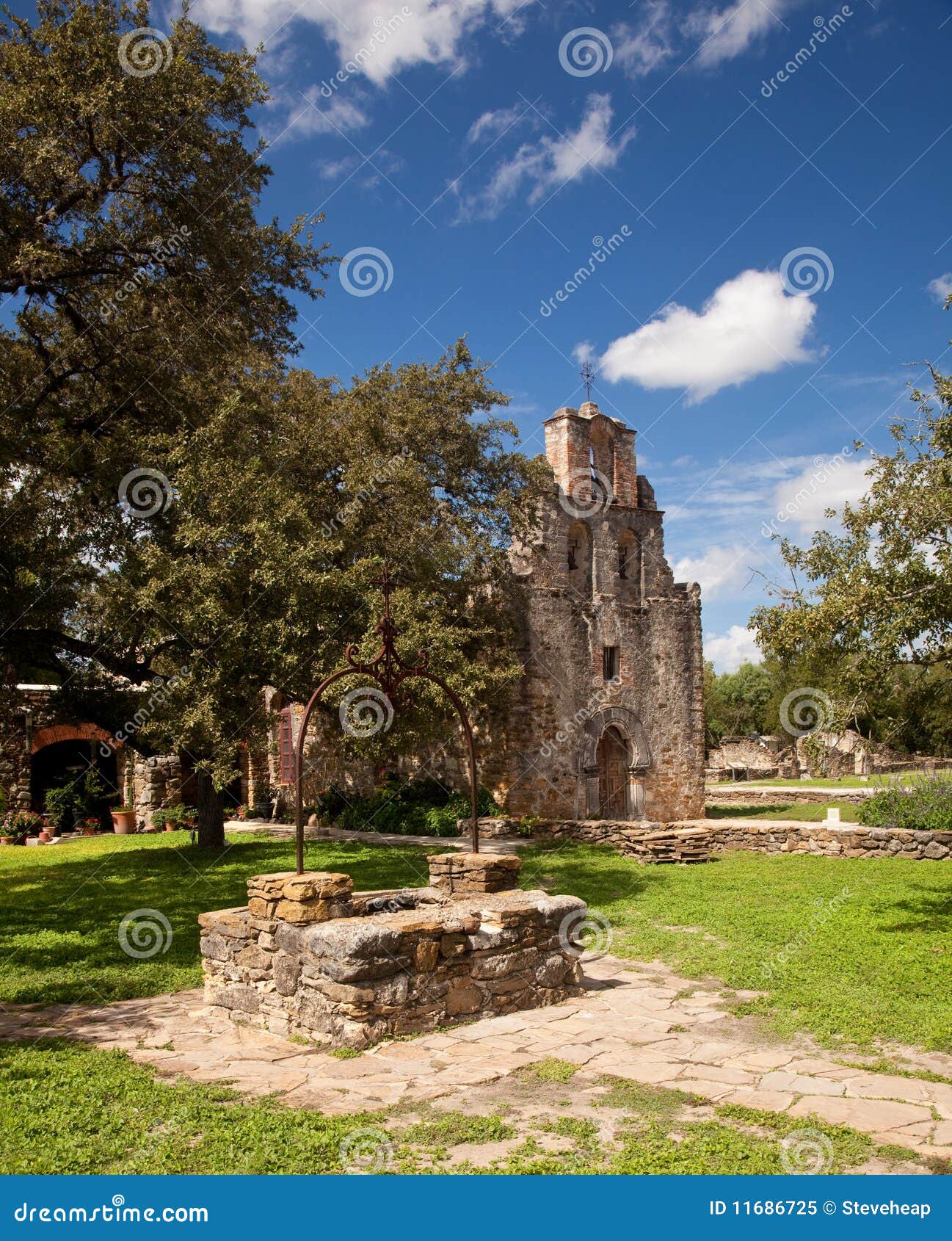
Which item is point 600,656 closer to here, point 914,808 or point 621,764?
point 621,764

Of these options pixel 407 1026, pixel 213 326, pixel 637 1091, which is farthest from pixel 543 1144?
pixel 213 326

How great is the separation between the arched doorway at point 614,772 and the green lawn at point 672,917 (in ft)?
19.3

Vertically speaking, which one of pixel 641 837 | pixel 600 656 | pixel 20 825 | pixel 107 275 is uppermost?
pixel 107 275

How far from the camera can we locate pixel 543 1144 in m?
4.69

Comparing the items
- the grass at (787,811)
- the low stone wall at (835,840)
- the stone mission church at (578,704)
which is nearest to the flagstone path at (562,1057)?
the low stone wall at (835,840)

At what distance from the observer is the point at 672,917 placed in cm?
1130

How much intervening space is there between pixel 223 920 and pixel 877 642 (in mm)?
7094

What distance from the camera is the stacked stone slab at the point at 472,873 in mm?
8922

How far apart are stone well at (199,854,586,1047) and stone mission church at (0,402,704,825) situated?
13622 mm

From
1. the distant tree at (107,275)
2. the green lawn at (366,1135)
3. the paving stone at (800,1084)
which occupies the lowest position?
the paving stone at (800,1084)

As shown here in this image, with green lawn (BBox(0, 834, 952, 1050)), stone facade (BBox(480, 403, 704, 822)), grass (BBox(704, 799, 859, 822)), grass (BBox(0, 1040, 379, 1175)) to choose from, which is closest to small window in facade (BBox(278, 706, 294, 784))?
stone facade (BBox(480, 403, 704, 822))

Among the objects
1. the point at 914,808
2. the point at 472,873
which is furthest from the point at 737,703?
the point at 472,873

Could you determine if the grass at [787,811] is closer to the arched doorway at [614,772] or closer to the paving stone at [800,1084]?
the arched doorway at [614,772]

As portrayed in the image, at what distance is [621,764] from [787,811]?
515cm
